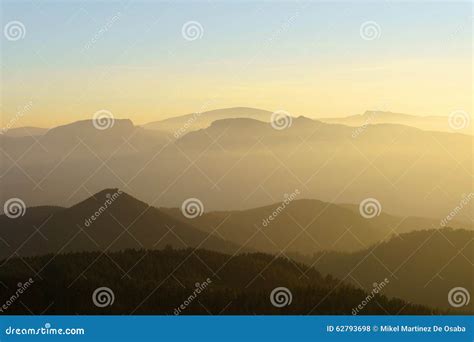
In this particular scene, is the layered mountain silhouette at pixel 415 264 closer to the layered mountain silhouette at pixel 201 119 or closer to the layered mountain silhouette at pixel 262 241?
the layered mountain silhouette at pixel 262 241

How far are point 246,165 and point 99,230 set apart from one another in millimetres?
2644

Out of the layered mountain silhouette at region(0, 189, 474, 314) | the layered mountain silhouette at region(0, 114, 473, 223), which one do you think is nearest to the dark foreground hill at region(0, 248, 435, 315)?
the layered mountain silhouette at region(0, 189, 474, 314)

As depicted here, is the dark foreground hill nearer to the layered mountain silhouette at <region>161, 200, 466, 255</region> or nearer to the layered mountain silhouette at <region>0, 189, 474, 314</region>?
the layered mountain silhouette at <region>0, 189, 474, 314</region>

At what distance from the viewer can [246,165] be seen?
1173cm

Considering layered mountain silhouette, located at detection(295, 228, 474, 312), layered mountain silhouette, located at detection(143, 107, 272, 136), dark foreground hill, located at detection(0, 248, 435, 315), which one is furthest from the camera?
layered mountain silhouette, located at detection(143, 107, 272, 136)

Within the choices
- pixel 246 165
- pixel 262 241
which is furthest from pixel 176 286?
pixel 246 165

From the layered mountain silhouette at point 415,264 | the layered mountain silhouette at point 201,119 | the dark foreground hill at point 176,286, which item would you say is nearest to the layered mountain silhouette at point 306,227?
the layered mountain silhouette at point 415,264

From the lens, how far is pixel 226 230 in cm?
1164

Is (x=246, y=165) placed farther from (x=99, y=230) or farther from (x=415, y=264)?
(x=415, y=264)

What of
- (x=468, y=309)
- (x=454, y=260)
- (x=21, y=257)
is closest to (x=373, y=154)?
(x=454, y=260)

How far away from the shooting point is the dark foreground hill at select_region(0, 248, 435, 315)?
10398mm

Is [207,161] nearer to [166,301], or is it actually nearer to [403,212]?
[166,301]

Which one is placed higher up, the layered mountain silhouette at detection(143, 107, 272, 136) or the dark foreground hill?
the layered mountain silhouette at detection(143, 107, 272, 136)

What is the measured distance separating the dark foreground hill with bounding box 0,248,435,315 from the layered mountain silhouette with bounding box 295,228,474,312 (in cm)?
36
